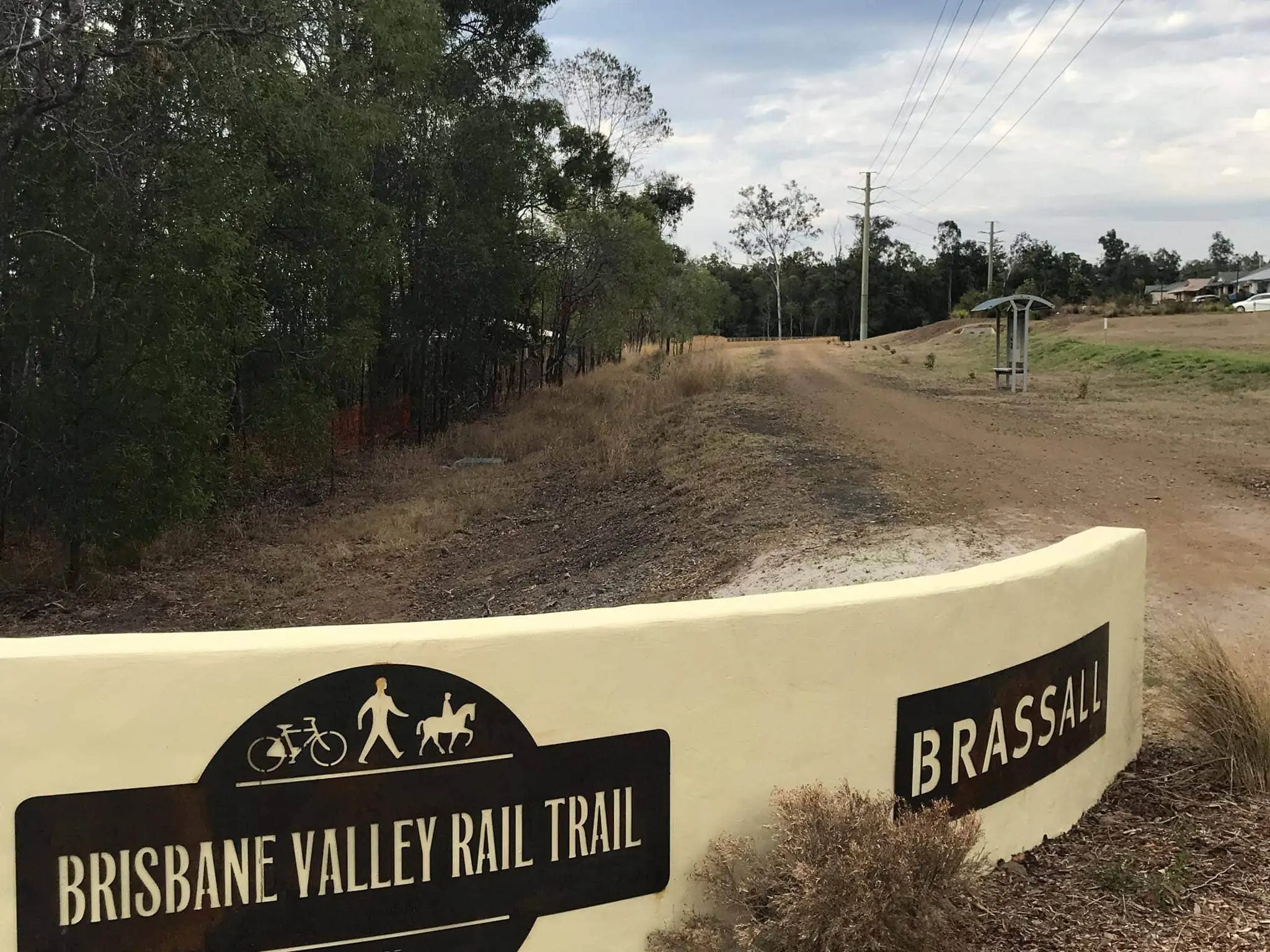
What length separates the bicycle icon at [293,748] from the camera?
2.65 m

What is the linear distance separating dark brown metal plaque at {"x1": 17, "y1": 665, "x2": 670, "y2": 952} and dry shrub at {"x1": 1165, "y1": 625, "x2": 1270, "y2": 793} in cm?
291

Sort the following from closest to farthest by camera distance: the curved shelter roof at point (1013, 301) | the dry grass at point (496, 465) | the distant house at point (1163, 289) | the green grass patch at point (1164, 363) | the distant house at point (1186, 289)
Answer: the dry grass at point (496, 465) → the green grass patch at point (1164, 363) → the curved shelter roof at point (1013, 301) → the distant house at point (1163, 289) → the distant house at point (1186, 289)

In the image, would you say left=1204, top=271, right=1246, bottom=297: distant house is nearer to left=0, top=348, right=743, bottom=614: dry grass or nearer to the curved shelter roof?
the curved shelter roof

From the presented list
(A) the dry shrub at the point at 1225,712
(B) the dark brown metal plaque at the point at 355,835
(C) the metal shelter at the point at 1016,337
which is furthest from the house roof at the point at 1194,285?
(B) the dark brown metal plaque at the point at 355,835

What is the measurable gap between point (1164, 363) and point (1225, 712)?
26.3 meters

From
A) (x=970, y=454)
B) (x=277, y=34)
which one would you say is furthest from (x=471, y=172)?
(x=970, y=454)

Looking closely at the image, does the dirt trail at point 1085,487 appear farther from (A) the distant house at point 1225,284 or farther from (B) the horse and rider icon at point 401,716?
(A) the distant house at point 1225,284

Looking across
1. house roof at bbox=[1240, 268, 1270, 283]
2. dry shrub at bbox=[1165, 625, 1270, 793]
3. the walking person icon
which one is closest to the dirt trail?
dry shrub at bbox=[1165, 625, 1270, 793]

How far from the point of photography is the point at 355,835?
8.97 feet

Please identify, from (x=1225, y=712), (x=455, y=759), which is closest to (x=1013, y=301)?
(x=1225, y=712)

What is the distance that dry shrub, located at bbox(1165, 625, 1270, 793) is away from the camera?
172 inches

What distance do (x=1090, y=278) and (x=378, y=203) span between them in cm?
7060

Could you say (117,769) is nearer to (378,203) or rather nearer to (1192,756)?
(1192,756)

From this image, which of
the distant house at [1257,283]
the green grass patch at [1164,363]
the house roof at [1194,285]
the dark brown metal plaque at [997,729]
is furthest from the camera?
the house roof at [1194,285]
